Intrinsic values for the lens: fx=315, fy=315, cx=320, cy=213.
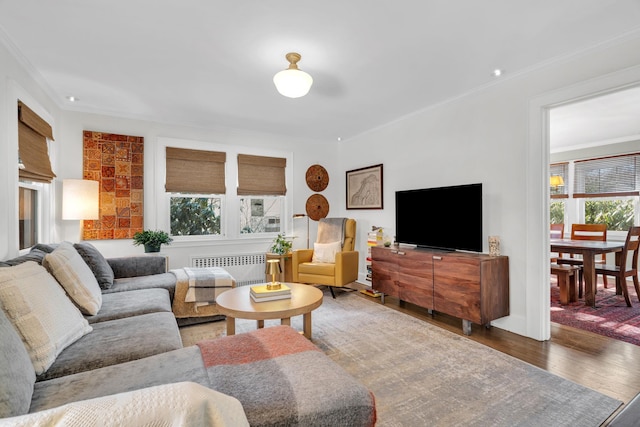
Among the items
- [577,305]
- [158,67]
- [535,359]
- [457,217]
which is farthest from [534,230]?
[158,67]

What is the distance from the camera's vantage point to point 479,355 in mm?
2500

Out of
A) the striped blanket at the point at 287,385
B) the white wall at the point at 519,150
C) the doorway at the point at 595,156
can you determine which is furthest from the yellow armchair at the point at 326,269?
the striped blanket at the point at 287,385

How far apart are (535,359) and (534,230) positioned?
1.07 metres

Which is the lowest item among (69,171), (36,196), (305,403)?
(305,403)

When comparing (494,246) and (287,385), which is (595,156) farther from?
(287,385)

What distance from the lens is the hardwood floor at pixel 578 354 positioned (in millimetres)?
2082

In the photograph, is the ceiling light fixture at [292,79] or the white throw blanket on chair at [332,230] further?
the white throw blanket on chair at [332,230]

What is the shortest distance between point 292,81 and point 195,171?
8.60 ft

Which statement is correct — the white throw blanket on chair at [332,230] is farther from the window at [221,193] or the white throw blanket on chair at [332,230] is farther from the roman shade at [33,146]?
the roman shade at [33,146]

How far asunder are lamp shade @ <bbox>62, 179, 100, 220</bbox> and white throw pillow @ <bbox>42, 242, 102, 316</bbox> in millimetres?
1448

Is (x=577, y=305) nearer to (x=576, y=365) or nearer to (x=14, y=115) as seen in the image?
(x=576, y=365)

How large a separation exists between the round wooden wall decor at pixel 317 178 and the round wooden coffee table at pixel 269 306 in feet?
9.23

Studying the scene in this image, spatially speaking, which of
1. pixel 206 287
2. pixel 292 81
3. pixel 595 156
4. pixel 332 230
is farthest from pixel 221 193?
pixel 595 156

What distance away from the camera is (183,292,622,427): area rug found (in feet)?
5.81
